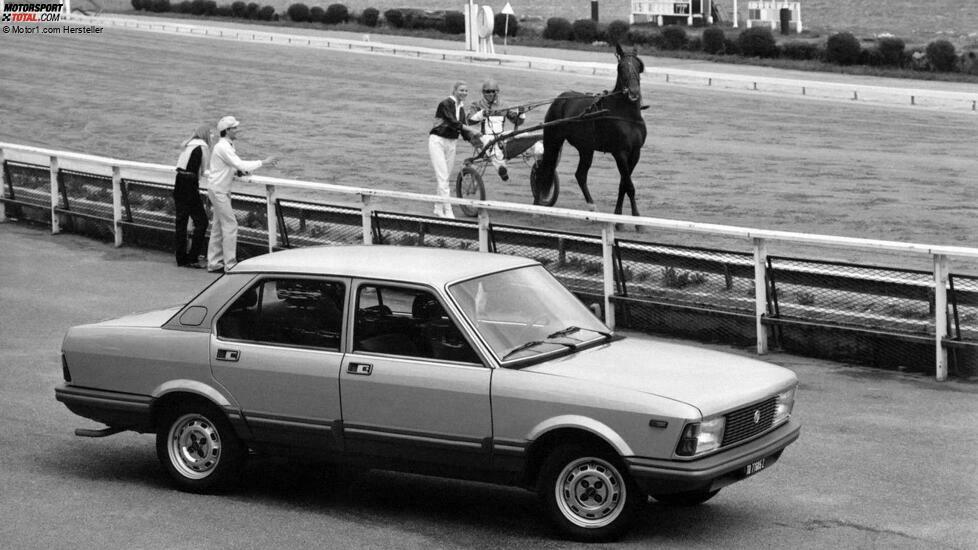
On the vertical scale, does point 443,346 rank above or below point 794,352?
above

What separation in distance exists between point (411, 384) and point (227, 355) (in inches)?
47.5

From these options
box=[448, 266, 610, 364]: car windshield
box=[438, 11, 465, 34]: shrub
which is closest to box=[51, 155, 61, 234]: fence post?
box=[448, 266, 610, 364]: car windshield

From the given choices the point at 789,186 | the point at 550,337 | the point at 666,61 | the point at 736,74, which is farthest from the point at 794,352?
the point at 666,61

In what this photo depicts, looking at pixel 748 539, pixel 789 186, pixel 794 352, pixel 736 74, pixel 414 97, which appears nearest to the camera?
pixel 748 539

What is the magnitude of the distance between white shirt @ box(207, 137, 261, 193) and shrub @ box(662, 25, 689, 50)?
108 feet

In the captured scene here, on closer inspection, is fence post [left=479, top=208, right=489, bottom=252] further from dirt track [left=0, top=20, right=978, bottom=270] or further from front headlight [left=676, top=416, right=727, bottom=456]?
front headlight [left=676, top=416, right=727, bottom=456]

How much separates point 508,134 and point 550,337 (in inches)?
468

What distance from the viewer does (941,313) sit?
37.8 ft

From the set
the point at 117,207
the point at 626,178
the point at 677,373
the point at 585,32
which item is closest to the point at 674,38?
the point at 585,32

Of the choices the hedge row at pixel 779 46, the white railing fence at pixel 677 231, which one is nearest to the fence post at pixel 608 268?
the white railing fence at pixel 677 231

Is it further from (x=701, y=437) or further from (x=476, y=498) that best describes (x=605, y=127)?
(x=701, y=437)

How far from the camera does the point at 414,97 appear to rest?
36.4 meters

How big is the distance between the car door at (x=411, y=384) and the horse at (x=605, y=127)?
10.5 m

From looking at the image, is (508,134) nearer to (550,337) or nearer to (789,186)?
(789,186)
